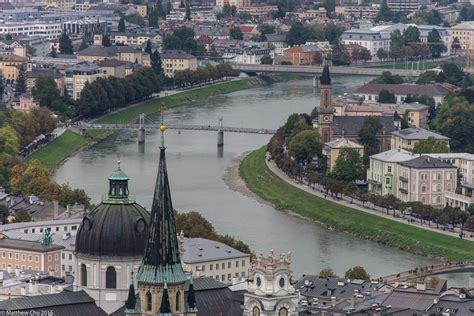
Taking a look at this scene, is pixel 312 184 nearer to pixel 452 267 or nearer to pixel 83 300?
pixel 452 267

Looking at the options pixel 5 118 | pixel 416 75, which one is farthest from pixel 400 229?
pixel 416 75

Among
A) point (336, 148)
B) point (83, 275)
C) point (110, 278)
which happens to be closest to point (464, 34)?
point (336, 148)

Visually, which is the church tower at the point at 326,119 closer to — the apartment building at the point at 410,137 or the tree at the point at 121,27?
the apartment building at the point at 410,137

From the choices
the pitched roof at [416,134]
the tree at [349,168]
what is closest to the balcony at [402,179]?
the tree at [349,168]

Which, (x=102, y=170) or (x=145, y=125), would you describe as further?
(x=145, y=125)

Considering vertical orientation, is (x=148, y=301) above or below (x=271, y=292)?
above

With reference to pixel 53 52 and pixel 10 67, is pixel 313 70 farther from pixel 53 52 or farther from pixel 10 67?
pixel 10 67

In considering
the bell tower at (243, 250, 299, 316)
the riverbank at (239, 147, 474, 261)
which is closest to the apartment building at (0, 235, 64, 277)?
the riverbank at (239, 147, 474, 261)
